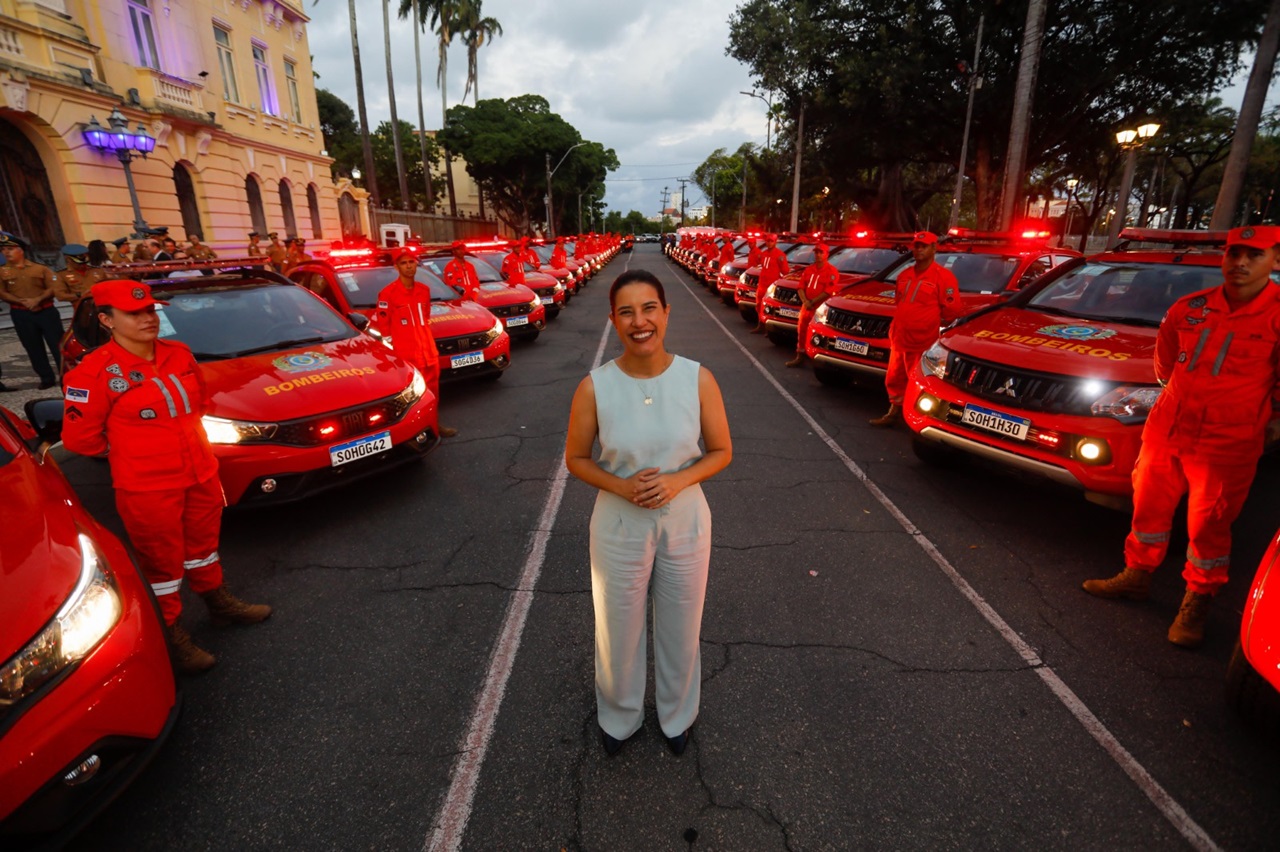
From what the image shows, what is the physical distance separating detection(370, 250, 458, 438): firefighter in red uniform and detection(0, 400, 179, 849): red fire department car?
11.4 ft

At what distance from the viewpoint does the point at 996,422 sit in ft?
13.0

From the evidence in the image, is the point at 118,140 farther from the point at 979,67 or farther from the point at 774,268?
the point at 979,67

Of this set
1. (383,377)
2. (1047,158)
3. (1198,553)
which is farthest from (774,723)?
(1047,158)

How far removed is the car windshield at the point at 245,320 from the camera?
14.8 feet

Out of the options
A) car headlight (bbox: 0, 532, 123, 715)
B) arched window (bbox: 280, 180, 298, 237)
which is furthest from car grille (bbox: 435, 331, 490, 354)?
arched window (bbox: 280, 180, 298, 237)

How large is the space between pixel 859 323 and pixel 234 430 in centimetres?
586

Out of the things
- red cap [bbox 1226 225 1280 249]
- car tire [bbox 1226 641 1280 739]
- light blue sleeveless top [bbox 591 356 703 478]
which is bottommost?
car tire [bbox 1226 641 1280 739]

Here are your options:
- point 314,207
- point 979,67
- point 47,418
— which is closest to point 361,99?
point 314,207

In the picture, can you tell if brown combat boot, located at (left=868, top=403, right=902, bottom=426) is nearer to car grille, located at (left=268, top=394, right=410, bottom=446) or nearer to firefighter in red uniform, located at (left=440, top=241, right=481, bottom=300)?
car grille, located at (left=268, top=394, right=410, bottom=446)

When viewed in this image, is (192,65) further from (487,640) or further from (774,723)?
(774,723)

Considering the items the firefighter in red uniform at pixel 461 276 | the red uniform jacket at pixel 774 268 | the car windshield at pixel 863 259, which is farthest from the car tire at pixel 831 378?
the firefighter in red uniform at pixel 461 276

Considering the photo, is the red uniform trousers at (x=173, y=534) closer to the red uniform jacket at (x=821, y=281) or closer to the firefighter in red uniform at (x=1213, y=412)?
the firefighter in red uniform at (x=1213, y=412)

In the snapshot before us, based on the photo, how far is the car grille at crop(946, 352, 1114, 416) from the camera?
3.67 metres

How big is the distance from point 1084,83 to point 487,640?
22.3m
